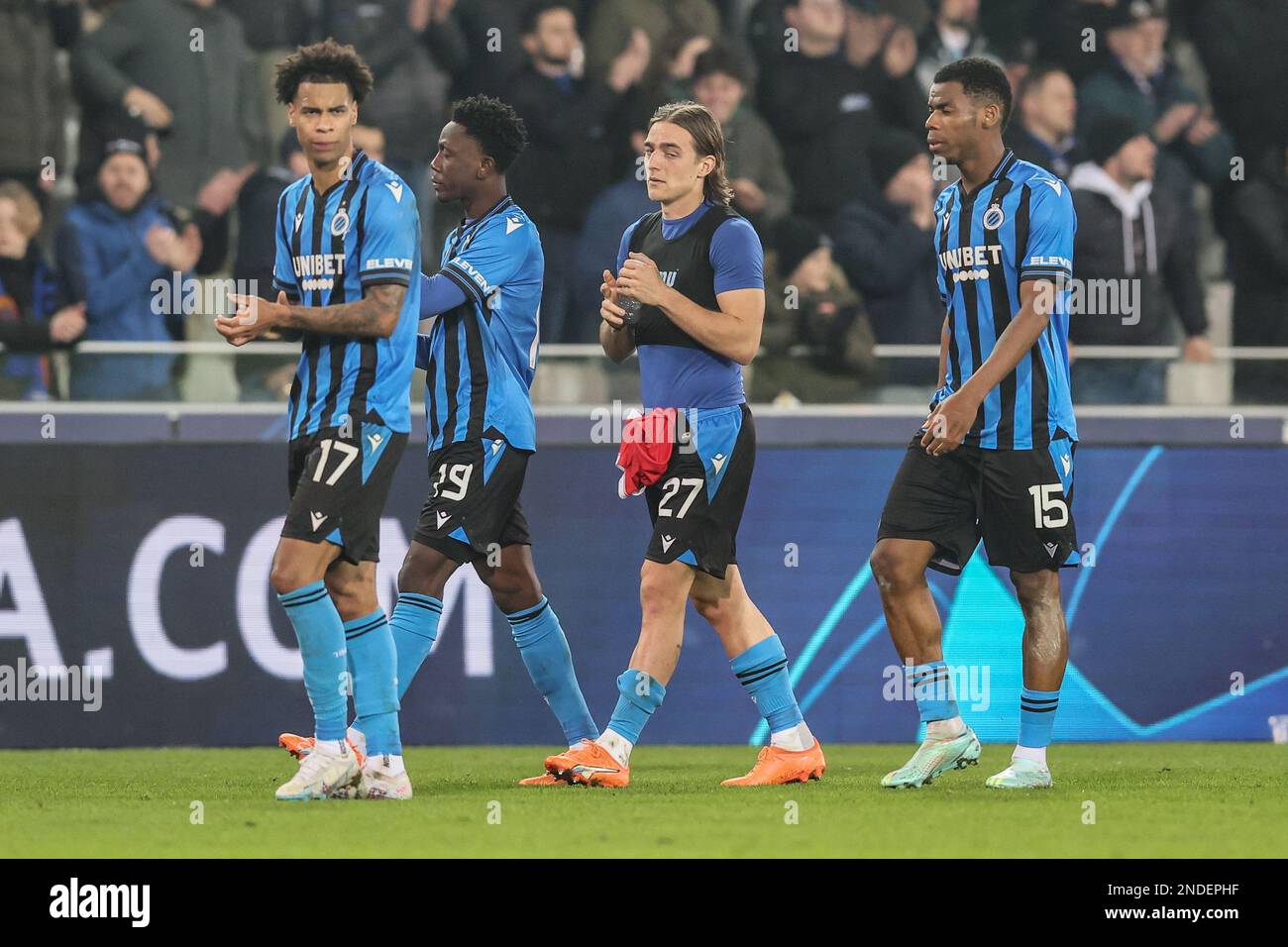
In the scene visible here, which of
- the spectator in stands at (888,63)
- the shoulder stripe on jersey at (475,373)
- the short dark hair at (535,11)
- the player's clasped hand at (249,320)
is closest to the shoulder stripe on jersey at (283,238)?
the player's clasped hand at (249,320)

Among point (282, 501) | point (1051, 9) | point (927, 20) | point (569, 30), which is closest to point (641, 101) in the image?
point (569, 30)

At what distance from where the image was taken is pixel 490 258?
21.3 ft

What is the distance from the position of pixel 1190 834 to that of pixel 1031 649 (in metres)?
1.14

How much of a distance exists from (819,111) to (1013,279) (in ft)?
15.0

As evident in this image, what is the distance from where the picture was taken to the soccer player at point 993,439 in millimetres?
6094

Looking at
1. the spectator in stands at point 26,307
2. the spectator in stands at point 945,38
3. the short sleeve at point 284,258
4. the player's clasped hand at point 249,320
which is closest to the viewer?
the player's clasped hand at point 249,320

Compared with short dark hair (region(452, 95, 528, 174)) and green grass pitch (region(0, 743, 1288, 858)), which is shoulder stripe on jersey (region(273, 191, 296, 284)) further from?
green grass pitch (region(0, 743, 1288, 858))

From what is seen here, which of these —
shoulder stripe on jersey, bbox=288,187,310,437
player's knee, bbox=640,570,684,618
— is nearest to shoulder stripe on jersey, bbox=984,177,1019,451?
player's knee, bbox=640,570,684,618

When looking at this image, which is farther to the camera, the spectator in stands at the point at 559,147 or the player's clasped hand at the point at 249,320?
the spectator in stands at the point at 559,147

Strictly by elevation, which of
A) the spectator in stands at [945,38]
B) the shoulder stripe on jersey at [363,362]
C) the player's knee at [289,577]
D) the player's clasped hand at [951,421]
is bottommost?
the player's knee at [289,577]

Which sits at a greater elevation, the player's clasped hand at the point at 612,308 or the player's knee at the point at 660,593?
the player's clasped hand at the point at 612,308

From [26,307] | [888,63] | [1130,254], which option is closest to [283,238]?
[26,307]

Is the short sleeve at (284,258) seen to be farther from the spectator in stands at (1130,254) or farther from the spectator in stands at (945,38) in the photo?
the spectator in stands at (945,38)
